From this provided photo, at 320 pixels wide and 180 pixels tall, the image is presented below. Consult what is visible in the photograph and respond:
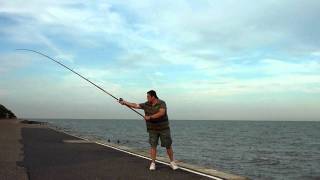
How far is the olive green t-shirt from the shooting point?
38.4 feet

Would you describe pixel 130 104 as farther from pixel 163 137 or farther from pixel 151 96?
pixel 163 137

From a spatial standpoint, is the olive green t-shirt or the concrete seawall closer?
the concrete seawall

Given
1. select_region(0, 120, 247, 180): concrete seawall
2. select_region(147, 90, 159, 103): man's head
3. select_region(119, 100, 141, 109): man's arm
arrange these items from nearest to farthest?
1. select_region(0, 120, 247, 180): concrete seawall
2. select_region(147, 90, 159, 103): man's head
3. select_region(119, 100, 141, 109): man's arm

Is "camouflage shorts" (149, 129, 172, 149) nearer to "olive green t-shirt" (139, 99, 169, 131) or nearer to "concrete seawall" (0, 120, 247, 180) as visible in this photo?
"olive green t-shirt" (139, 99, 169, 131)

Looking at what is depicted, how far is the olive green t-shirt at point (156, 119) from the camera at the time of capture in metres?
11.7

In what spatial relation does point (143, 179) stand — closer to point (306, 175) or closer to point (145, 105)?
point (145, 105)

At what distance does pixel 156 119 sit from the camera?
11.8 m

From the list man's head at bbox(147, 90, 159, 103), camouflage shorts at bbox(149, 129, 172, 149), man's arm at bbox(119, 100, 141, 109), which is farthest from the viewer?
camouflage shorts at bbox(149, 129, 172, 149)

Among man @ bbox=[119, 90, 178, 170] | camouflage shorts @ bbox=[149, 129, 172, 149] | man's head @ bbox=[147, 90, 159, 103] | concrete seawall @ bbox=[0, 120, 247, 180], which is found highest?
man's head @ bbox=[147, 90, 159, 103]

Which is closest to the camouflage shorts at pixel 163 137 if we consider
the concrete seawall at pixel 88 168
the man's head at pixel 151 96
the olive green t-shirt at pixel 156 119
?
the olive green t-shirt at pixel 156 119

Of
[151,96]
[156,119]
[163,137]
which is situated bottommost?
[163,137]

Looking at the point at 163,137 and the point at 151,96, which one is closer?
the point at 151,96

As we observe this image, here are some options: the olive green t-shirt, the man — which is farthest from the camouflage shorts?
the olive green t-shirt

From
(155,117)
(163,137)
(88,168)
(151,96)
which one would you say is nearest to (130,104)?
(151,96)
